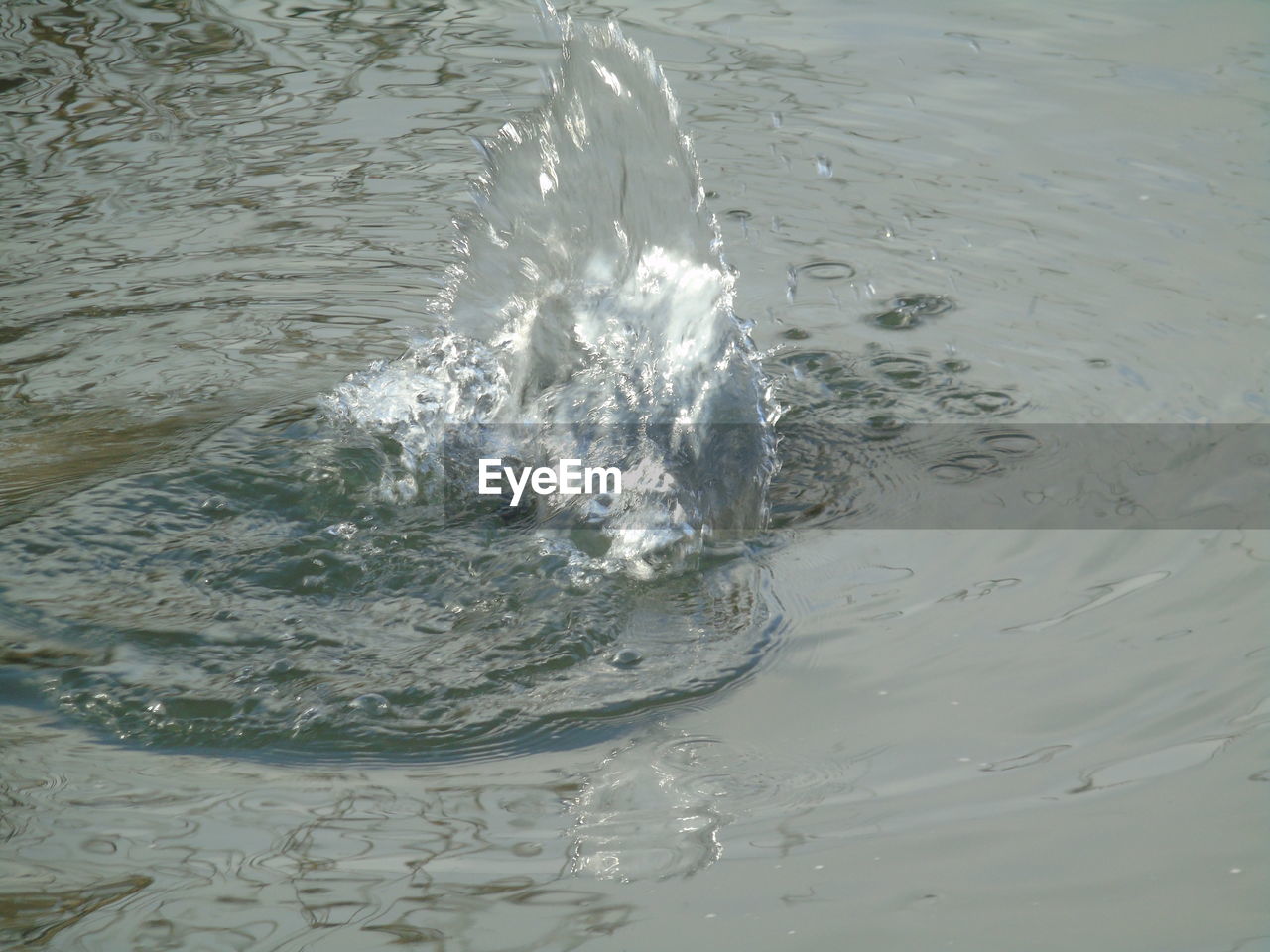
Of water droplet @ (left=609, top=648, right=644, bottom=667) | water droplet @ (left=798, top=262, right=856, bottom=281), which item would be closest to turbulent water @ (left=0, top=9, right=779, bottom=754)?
water droplet @ (left=609, top=648, right=644, bottom=667)

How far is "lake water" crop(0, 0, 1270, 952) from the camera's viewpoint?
1.91 m

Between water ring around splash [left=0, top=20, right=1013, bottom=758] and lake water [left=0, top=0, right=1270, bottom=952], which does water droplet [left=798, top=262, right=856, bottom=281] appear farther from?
water ring around splash [left=0, top=20, right=1013, bottom=758]

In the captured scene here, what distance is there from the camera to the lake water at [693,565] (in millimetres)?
1906

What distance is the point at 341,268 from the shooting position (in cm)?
429

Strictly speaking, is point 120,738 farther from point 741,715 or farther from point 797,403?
point 797,403

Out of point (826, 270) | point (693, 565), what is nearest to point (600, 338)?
point (693, 565)

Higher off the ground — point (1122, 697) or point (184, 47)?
point (184, 47)

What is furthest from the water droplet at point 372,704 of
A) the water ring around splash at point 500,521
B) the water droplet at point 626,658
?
the water droplet at point 626,658

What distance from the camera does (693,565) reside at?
2.81m

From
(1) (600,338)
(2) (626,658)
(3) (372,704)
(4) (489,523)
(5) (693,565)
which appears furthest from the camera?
(1) (600,338)

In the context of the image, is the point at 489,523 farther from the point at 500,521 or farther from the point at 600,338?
the point at 600,338

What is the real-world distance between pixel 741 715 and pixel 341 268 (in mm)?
2484

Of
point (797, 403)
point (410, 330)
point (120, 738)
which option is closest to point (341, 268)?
point (410, 330)

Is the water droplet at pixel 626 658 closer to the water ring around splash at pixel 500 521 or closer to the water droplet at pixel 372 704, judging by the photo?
the water ring around splash at pixel 500 521
